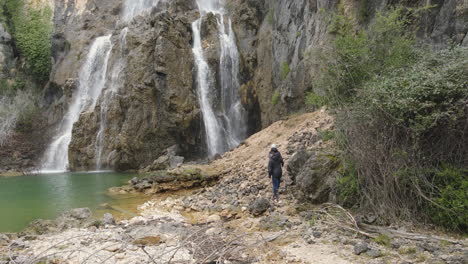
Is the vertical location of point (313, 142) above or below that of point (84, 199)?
above

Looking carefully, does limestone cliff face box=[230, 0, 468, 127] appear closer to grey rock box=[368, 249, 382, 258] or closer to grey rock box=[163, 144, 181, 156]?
grey rock box=[368, 249, 382, 258]

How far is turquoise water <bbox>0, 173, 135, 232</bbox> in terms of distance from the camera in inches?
445

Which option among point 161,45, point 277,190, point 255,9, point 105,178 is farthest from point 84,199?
point 255,9

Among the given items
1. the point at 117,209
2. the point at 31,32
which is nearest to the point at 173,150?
the point at 117,209

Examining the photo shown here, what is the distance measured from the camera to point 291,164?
10.4 metres

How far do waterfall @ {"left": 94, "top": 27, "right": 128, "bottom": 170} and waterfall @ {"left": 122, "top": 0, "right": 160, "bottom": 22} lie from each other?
8.54m

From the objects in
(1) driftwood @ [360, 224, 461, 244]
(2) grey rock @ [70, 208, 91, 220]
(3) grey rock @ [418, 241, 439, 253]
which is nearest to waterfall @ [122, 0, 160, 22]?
(2) grey rock @ [70, 208, 91, 220]

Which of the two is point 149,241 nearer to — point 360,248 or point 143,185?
point 360,248

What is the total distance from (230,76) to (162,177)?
13.7m

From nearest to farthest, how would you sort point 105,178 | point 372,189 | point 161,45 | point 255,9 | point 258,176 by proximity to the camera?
1. point 372,189
2. point 258,176
3. point 105,178
4. point 161,45
5. point 255,9

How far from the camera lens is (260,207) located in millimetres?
9125

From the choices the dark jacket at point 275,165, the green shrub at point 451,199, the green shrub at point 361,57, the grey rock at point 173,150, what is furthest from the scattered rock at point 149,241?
the grey rock at point 173,150

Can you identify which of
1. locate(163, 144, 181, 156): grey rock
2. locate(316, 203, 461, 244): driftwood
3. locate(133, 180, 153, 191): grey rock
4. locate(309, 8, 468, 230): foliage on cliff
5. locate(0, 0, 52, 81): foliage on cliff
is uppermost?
locate(0, 0, 52, 81): foliage on cliff

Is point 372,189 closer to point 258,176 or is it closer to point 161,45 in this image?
point 258,176
